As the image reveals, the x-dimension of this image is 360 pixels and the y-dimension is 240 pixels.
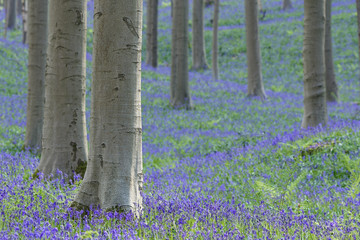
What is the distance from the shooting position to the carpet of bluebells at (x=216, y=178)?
11.7 ft

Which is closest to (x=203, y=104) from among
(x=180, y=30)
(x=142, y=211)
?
(x=180, y=30)

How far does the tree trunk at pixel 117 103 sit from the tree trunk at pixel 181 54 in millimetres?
10427

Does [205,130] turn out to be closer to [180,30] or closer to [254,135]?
[254,135]

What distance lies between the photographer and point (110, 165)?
3.95 meters

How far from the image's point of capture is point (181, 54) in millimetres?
14500

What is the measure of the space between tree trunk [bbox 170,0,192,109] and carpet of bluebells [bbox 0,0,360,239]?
545 mm

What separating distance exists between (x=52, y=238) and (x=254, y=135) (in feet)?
24.0

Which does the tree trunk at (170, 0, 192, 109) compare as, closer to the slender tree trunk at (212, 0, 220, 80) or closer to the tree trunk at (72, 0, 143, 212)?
the slender tree trunk at (212, 0, 220, 80)

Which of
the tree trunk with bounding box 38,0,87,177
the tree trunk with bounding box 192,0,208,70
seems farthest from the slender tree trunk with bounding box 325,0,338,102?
the tree trunk with bounding box 38,0,87,177

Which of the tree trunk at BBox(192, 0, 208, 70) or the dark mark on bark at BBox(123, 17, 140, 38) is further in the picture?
the tree trunk at BBox(192, 0, 208, 70)

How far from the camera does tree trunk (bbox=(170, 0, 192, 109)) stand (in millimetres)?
14266

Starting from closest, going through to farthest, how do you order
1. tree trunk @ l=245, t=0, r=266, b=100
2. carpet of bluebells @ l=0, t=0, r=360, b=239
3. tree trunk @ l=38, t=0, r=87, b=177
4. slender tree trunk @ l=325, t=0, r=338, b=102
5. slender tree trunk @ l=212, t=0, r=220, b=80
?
carpet of bluebells @ l=0, t=0, r=360, b=239 < tree trunk @ l=38, t=0, r=87, b=177 < slender tree trunk @ l=325, t=0, r=338, b=102 < tree trunk @ l=245, t=0, r=266, b=100 < slender tree trunk @ l=212, t=0, r=220, b=80

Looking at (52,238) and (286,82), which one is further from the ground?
(286,82)

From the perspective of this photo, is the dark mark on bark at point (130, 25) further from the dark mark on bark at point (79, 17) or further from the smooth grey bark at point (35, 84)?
the smooth grey bark at point (35, 84)
